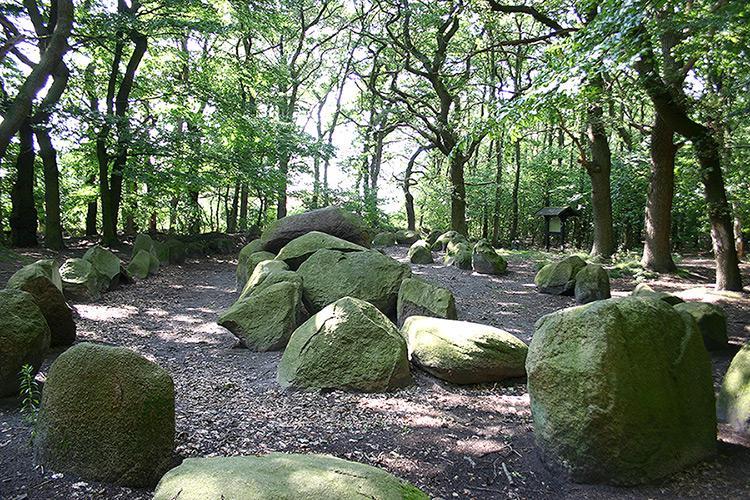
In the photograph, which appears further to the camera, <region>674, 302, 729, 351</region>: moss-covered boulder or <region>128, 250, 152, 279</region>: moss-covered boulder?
<region>128, 250, 152, 279</region>: moss-covered boulder

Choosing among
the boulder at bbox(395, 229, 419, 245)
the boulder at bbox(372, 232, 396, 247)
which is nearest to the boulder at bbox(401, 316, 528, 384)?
the boulder at bbox(372, 232, 396, 247)

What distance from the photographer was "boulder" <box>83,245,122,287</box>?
8.93 meters

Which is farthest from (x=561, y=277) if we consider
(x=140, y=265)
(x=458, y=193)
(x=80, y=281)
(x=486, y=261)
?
(x=140, y=265)

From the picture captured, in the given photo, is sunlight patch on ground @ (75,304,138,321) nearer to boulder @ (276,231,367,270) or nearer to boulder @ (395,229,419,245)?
boulder @ (276,231,367,270)

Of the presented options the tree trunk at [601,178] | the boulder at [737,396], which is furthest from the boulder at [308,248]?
the tree trunk at [601,178]

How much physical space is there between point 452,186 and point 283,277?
1229 centimetres

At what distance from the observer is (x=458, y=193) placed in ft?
59.4

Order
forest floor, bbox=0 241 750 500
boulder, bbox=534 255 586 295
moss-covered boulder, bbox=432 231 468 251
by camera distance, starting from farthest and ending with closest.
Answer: moss-covered boulder, bbox=432 231 468 251, boulder, bbox=534 255 586 295, forest floor, bbox=0 241 750 500

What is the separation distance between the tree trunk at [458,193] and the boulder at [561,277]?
26.7 ft

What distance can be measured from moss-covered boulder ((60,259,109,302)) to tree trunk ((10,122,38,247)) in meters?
4.73

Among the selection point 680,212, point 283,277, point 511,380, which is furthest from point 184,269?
point 680,212

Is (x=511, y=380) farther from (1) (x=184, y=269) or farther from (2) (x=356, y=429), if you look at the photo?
(1) (x=184, y=269)

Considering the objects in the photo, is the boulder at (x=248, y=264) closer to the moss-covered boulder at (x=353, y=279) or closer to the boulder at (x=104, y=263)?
the moss-covered boulder at (x=353, y=279)

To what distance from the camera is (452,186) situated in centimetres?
1795
